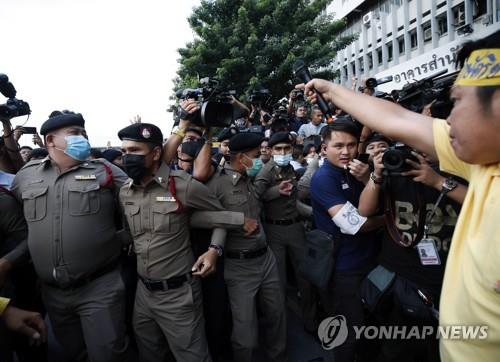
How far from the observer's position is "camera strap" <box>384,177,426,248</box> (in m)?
2.08

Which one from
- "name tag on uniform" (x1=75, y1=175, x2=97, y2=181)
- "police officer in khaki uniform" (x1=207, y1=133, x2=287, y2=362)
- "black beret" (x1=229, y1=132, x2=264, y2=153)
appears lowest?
"police officer in khaki uniform" (x1=207, y1=133, x2=287, y2=362)

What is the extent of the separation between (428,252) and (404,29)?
22495mm

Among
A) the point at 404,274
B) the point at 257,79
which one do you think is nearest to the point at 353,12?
the point at 257,79

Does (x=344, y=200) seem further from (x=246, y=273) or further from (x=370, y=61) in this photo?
(x=370, y=61)

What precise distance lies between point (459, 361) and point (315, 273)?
155 centimetres

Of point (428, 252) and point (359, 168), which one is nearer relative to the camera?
point (428, 252)

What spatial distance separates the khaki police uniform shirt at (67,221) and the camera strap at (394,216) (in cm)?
208

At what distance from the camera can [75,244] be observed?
8.06ft

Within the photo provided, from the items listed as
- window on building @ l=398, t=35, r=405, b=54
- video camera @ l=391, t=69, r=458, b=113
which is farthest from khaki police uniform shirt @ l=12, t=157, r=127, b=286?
window on building @ l=398, t=35, r=405, b=54

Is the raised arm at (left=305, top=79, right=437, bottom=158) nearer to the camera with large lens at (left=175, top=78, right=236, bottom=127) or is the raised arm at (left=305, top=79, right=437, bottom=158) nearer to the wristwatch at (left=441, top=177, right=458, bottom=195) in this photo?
the wristwatch at (left=441, top=177, right=458, bottom=195)

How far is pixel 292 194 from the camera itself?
4055mm

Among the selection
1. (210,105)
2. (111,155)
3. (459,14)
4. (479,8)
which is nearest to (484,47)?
(210,105)

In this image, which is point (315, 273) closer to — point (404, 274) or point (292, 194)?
point (404, 274)

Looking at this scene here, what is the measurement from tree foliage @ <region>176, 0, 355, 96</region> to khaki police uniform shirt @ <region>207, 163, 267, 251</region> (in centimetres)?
1012
